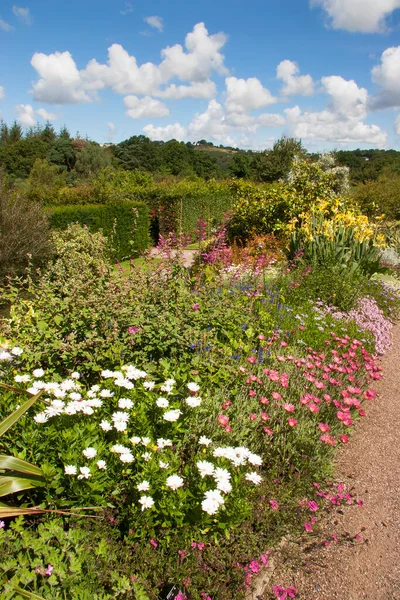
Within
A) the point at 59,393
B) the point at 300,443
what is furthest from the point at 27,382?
the point at 300,443

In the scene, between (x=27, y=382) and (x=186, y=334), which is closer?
(x=27, y=382)

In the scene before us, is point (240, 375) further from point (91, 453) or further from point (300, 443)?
point (91, 453)

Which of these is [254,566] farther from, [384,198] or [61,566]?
[384,198]

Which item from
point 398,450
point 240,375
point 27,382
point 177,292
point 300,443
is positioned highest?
point 177,292

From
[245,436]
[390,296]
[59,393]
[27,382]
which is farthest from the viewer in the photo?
[390,296]

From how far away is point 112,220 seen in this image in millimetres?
11805

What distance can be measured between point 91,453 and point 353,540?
1613mm

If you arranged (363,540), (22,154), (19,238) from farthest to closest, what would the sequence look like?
1. (22,154)
2. (19,238)
3. (363,540)

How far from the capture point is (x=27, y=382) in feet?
8.29

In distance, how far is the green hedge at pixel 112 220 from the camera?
10.2 metres

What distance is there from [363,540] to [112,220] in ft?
35.2

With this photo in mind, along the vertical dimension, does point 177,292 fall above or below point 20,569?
above

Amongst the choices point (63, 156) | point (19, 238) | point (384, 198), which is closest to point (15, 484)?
point (19, 238)

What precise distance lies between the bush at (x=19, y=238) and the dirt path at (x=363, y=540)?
5.00 metres
